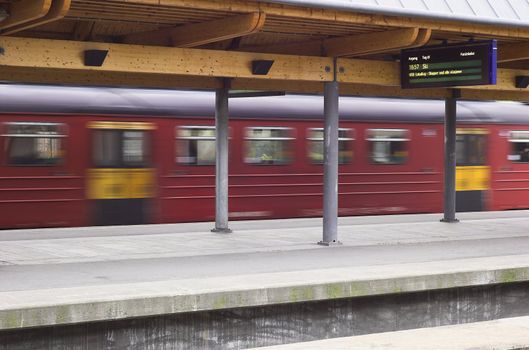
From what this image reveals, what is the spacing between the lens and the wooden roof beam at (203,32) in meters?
11.7

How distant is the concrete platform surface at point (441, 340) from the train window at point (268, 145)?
1017cm

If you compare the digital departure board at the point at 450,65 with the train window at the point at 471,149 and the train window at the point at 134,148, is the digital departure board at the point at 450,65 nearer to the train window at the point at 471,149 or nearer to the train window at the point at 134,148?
the train window at the point at 134,148

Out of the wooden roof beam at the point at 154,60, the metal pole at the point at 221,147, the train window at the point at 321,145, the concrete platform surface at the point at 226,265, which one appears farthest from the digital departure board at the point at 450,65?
the train window at the point at 321,145

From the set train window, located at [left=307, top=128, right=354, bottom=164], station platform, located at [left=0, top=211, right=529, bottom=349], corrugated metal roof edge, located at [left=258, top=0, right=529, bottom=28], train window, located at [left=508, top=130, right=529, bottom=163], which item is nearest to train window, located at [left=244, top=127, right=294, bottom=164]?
train window, located at [left=307, top=128, right=354, bottom=164]

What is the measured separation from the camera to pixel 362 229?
1650 cm

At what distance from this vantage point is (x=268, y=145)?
19047mm

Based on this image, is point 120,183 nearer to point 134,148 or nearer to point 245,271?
point 134,148

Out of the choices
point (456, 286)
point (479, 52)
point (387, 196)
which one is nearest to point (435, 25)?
point (479, 52)

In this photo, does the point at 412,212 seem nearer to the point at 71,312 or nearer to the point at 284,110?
the point at 284,110

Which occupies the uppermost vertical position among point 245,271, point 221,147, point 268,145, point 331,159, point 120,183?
point 268,145

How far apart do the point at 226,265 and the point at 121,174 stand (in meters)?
6.19

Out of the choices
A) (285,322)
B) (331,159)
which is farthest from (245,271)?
(331,159)

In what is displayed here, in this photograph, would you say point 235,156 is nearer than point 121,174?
No

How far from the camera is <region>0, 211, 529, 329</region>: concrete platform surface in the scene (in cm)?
865
